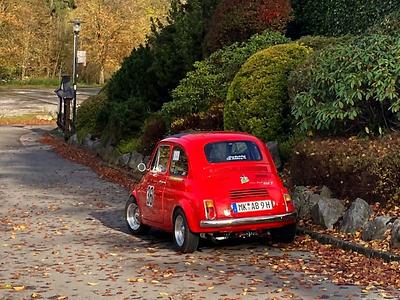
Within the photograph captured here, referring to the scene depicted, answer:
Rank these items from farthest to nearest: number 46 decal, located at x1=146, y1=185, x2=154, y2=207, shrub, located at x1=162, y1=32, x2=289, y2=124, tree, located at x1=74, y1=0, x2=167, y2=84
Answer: tree, located at x1=74, y1=0, x2=167, y2=84, shrub, located at x1=162, y1=32, x2=289, y2=124, number 46 decal, located at x1=146, y1=185, x2=154, y2=207

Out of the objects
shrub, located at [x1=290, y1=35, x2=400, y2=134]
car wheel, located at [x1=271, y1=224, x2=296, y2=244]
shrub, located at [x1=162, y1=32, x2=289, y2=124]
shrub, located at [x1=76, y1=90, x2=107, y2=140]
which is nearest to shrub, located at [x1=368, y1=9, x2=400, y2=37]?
shrub, located at [x1=290, y1=35, x2=400, y2=134]

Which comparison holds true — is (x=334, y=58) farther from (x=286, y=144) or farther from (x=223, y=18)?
(x=223, y=18)

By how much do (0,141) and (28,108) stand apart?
65.9 feet

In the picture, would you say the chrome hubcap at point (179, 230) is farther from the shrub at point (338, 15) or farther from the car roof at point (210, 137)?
the shrub at point (338, 15)

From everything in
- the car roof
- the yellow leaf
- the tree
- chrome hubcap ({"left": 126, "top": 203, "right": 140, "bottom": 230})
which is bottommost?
the yellow leaf

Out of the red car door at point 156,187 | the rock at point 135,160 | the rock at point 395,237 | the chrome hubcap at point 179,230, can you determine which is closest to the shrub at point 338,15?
the rock at point 135,160

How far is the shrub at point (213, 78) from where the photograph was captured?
711 inches

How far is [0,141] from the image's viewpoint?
34.5 m

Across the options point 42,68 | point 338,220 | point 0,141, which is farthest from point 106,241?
point 42,68

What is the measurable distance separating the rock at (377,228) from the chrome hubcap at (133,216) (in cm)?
381

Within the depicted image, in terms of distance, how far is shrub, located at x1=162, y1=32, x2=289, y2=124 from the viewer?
59.2 ft

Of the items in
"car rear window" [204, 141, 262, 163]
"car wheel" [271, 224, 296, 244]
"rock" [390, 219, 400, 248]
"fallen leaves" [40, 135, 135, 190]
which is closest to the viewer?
"rock" [390, 219, 400, 248]

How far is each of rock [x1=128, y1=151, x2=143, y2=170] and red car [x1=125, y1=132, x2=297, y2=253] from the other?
10.0m

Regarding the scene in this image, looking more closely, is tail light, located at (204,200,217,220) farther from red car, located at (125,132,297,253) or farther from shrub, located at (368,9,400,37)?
shrub, located at (368,9,400,37)
